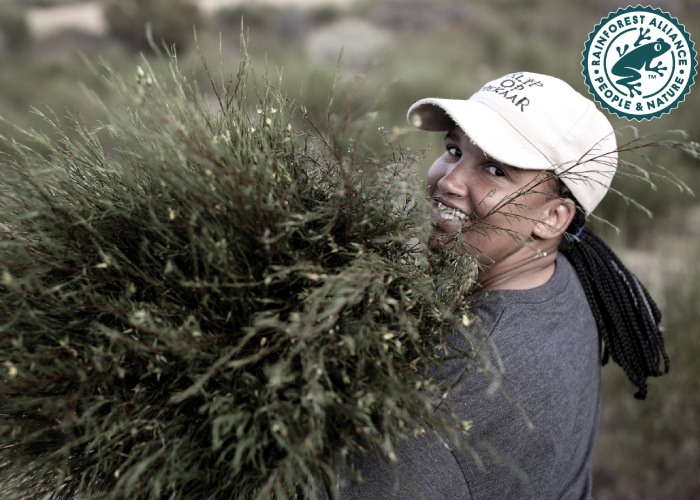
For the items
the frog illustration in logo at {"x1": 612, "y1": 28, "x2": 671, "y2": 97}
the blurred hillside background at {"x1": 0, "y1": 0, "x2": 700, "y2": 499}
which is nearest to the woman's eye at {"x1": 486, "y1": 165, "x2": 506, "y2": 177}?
the blurred hillside background at {"x1": 0, "y1": 0, "x2": 700, "y2": 499}

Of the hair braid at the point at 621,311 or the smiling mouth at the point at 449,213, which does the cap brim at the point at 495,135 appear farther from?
the hair braid at the point at 621,311

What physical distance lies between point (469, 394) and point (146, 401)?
62cm

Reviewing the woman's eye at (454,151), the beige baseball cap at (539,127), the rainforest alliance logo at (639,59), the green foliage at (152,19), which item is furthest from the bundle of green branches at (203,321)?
the green foliage at (152,19)

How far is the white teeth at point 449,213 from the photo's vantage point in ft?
4.53

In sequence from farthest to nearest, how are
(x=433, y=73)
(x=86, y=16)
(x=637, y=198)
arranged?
(x=86, y=16) < (x=433, y=73) < (x=637, y=198)

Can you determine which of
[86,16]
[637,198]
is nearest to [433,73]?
[637,198]

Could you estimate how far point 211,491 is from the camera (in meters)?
0.92

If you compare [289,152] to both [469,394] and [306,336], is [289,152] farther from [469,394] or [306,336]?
[469,394]

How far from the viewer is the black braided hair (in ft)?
5.52

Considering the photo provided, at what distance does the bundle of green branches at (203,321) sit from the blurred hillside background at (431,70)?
17 centimetres

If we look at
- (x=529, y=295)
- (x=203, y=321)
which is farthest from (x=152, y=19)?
(x=203, y=321)

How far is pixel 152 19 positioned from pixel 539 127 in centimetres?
1513

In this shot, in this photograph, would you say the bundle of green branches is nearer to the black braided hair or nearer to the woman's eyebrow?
the woman's eyebrow

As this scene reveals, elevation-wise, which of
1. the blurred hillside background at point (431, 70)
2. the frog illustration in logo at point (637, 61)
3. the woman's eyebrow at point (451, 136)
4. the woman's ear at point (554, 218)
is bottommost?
the blurred hillside background at point (431, 70)
